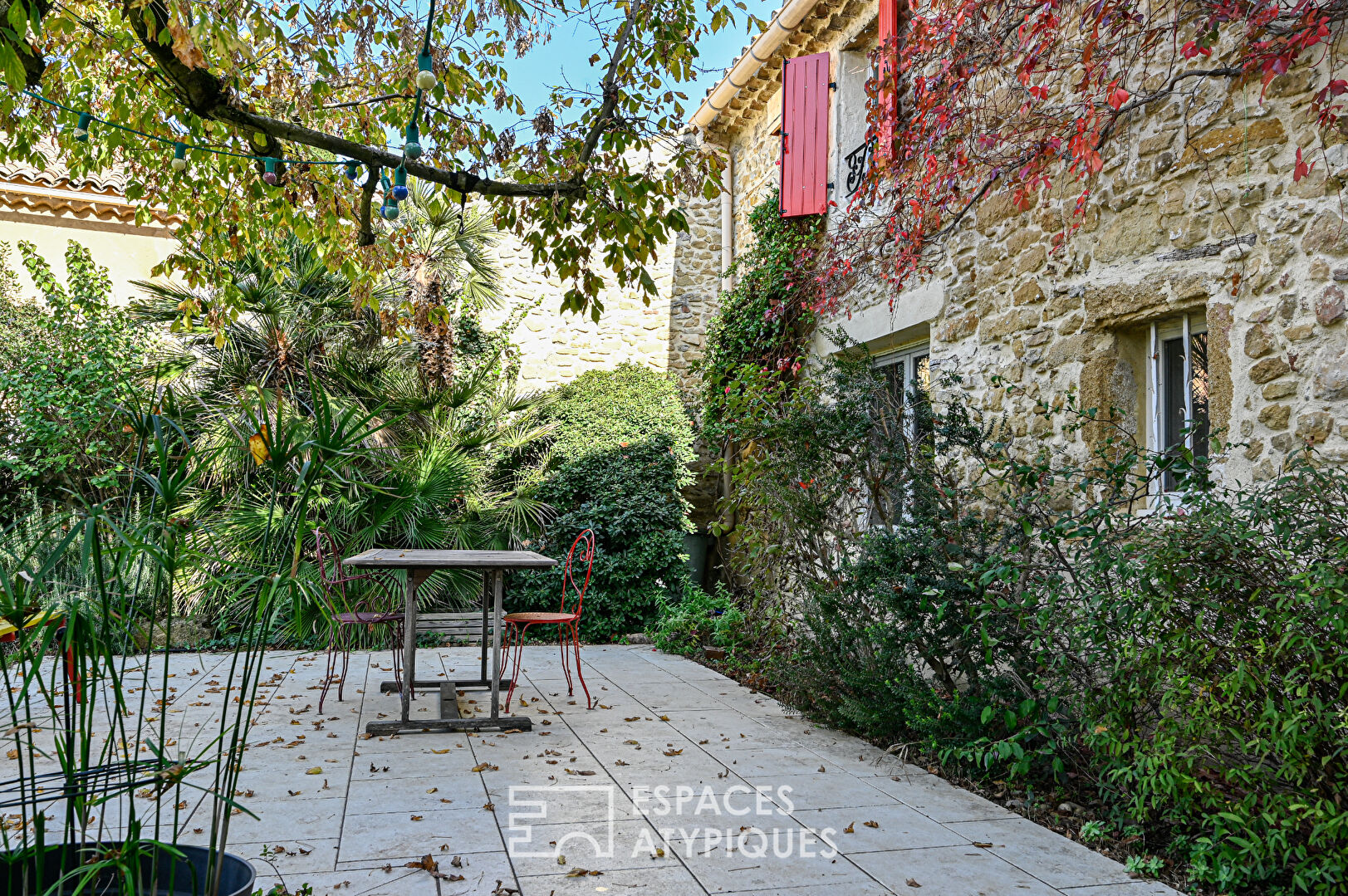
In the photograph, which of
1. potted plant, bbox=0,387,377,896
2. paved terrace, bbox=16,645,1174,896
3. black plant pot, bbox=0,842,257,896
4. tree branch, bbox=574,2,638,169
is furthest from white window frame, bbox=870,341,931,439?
black plant pot, bbox=0,842,257,896

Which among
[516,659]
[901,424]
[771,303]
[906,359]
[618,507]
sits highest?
[771,303]

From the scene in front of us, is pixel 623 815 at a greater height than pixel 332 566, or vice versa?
pixel 332 566

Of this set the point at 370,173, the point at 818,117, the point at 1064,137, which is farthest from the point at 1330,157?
the point at 818,117

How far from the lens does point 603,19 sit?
4.93m

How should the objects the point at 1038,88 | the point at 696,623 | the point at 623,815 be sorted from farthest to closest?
the point at 696,623
the point at 1038,88
the point at 623,815

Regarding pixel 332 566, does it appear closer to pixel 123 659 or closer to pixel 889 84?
pixel 889 84

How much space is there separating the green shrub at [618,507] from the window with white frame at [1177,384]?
467 centimetres

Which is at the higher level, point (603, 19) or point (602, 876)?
point (603, 19)

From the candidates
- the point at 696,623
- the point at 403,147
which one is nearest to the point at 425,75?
the point at 403,147

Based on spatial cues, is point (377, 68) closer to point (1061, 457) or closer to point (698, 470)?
point (1061, 457)

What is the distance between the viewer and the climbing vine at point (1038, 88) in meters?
3.53

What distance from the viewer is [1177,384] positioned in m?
4.28

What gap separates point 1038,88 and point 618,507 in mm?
4846

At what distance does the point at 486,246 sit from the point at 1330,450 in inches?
301
